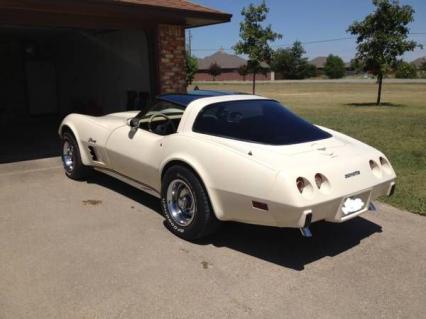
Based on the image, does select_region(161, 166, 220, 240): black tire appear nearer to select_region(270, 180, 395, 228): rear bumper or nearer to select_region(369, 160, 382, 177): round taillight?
select_region(270, 180, 395, 228): rear bumper

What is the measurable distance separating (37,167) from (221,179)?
4668mm

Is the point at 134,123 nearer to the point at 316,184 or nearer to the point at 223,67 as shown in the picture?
the point at 316,184

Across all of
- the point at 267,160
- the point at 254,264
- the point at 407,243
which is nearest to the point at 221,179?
the point at 267,160

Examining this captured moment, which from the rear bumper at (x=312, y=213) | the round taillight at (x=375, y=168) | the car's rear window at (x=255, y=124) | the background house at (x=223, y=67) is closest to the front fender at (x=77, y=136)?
the car's rear window at (x=255, y=124)

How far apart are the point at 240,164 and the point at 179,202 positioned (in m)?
0.99

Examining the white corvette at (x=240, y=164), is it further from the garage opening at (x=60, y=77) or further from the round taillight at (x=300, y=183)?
the garage opening at (x=60, y=77)

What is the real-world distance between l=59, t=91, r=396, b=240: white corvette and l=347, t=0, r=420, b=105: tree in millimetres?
17913

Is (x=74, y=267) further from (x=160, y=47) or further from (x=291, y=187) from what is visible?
(x=160, y=47)

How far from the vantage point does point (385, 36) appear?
2034cm

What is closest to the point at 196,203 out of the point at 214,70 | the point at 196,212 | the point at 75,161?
the point at 196,212

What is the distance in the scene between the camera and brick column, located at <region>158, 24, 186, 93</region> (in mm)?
9250

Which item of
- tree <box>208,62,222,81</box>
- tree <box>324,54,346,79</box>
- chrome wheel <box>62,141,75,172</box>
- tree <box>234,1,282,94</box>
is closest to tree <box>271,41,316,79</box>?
tree <box>324,54,346,79</box>

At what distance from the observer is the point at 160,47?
924 centimetres

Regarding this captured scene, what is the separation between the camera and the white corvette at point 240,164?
349 cm
